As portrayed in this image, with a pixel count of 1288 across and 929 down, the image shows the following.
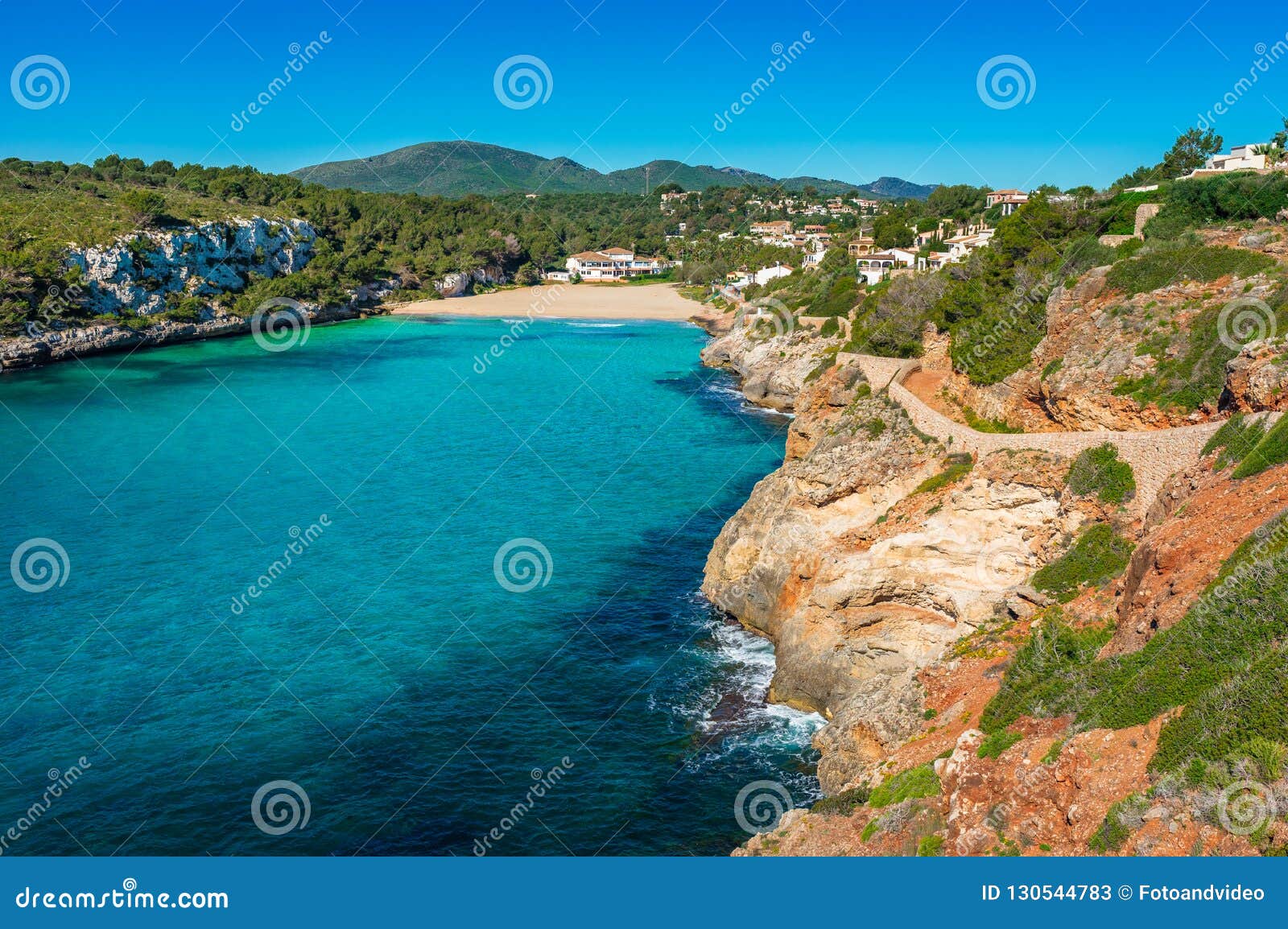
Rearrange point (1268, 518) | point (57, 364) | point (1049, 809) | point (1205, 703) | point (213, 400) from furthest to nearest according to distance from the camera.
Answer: point (57, 364), point (213, 400), point (1268, 518), point (1049, 809), point (1205, 703)

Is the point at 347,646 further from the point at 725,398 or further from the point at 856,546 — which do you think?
the point at 725,398

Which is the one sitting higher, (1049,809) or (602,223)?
(602,223)

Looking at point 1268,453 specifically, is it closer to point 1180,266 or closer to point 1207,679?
point 1207,679

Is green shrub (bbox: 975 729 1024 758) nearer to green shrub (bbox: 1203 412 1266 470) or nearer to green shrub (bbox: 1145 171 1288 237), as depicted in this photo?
green shrub (bbox: 1203 412 1266 470)

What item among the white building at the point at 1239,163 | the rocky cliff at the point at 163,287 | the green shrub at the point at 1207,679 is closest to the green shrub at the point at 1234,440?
the green shrub at the point at 1207,679

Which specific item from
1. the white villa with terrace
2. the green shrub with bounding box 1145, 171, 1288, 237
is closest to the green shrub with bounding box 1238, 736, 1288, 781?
the green shrub with bounding box 1145, 171, 1288, 237

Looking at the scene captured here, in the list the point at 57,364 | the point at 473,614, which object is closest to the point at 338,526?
the point at 473,614

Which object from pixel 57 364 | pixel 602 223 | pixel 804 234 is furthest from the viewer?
pixel 602 223
